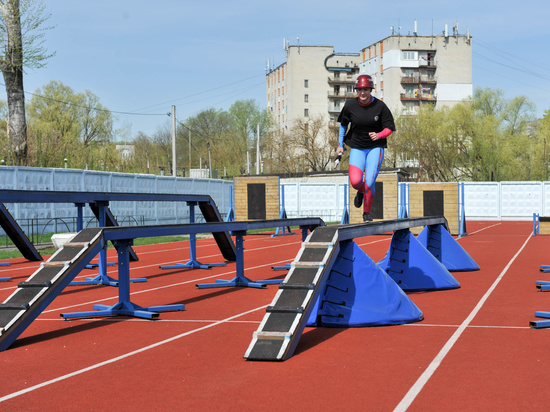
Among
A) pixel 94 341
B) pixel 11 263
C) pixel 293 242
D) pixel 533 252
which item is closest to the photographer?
pixel 94 341

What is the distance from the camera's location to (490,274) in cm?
1326

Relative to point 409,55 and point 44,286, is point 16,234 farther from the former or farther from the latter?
point 409,55

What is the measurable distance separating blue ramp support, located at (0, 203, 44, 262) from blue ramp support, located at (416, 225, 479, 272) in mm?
8811

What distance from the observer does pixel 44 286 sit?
7.33 meters

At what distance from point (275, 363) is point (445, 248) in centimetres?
A: 836

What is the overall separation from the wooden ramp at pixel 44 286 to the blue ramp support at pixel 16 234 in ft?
26.0

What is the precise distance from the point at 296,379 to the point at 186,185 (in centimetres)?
3071

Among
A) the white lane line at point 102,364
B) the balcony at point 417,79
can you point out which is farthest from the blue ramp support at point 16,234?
the balcony at point 417,79

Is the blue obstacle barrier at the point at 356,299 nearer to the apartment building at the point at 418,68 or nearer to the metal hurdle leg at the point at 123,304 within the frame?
the metal hurdle leg at the point at 123,304

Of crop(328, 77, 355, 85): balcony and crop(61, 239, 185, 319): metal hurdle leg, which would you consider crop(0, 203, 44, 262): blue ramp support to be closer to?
crop(61, 239, 185, 319): metal hurdle leg

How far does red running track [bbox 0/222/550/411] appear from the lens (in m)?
4.96

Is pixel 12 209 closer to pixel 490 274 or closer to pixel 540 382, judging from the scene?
pixel 490 274

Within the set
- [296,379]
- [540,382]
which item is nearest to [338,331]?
[296,379]

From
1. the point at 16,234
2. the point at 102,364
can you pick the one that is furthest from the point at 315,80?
the point at 102,364
